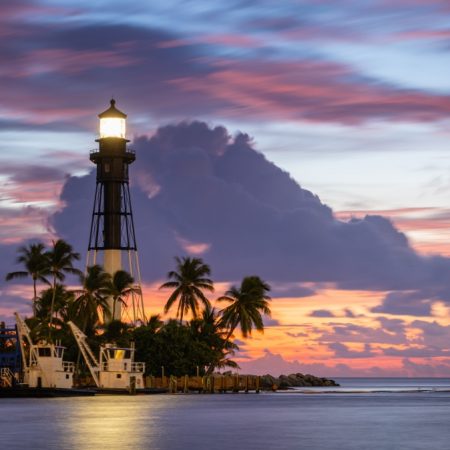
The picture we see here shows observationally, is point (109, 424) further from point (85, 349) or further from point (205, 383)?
point (205, 383)

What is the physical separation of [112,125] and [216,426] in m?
67.2

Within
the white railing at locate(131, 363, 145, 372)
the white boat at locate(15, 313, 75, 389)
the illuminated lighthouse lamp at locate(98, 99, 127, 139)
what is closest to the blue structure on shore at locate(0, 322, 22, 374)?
the white boat at locate(15, 313, 75, 389)

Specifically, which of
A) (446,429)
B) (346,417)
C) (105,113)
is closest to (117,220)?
(105,113)

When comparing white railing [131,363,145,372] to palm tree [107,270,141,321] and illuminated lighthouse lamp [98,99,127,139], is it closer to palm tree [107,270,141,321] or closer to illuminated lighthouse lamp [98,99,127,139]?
palm tree [107,270,141,321]

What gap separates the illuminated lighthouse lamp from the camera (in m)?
137

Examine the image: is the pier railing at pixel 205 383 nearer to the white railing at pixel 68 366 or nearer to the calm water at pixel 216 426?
the white railing at pixel 68 366

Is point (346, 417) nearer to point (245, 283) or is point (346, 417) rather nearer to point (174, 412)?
point (174, 412)

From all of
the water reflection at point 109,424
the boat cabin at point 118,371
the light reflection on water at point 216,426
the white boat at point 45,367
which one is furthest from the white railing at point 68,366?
→ the light reflection on water at point 216,426

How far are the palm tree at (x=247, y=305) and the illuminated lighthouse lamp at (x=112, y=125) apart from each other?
24.6 m

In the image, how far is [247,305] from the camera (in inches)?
5271

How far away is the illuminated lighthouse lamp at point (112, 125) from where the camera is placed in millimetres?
136625

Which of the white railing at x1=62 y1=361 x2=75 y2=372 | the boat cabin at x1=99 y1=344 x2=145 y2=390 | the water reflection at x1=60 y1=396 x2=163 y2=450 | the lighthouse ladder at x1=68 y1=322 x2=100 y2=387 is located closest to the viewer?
the water reflection at x1=60 y1=396 x2=163 y2=450

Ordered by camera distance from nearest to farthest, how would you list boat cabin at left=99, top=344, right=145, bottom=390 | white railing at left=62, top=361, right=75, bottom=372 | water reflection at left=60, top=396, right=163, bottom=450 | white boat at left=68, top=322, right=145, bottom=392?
water reflection at left=60, top=396, right=163, bottom=450 < white railing at left=62, top=361, right=75, bottom=372 < boat cabin at left=99, top=344, right=145, bottom=390 < white boat at left=68, top=322, right=145, bottom=392

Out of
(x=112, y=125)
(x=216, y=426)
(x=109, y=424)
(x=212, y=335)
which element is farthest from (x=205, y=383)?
(x=216, y=426)
